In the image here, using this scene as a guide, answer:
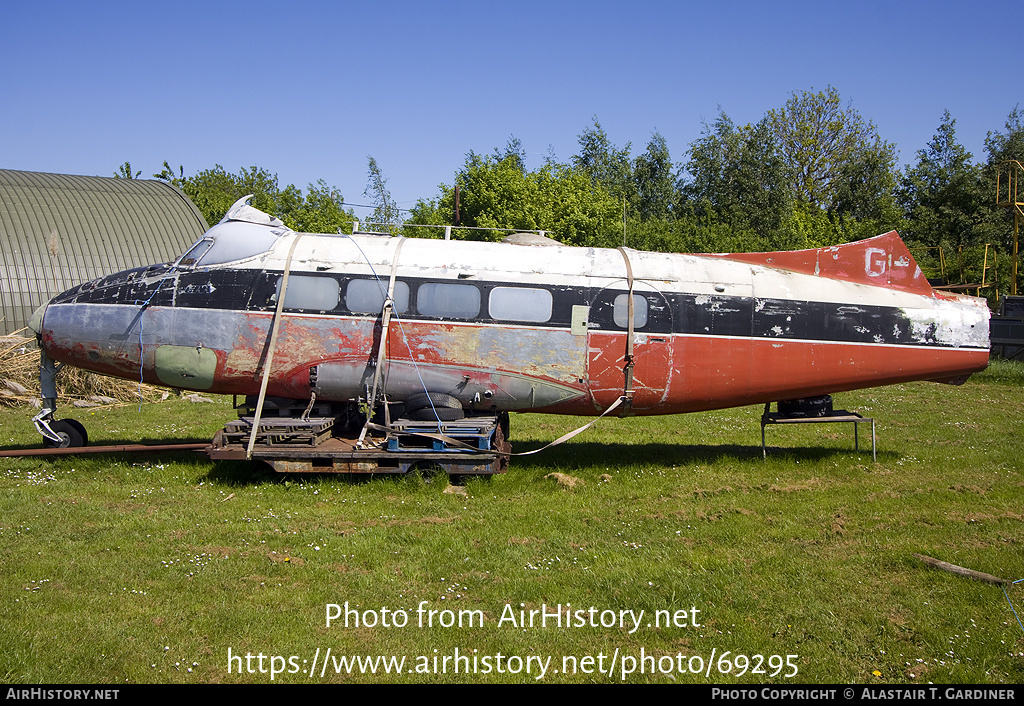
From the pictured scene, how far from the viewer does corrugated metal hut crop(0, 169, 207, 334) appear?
2130cm

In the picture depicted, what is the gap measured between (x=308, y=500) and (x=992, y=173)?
5006 centimetres

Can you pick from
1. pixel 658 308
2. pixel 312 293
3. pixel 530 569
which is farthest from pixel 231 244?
pixel 530 569

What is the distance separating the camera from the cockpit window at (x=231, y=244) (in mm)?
10930

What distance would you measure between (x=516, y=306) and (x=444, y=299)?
1076 millimetres

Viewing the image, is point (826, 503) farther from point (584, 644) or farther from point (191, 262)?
point (191, 262)

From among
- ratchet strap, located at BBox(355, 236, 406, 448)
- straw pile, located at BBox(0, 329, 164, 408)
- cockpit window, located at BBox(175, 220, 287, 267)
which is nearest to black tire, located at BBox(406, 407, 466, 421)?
ratchet strap, located at BBox(355, 236, 406, 448)

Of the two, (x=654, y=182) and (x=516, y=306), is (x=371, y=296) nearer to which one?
(x=516, y=306)

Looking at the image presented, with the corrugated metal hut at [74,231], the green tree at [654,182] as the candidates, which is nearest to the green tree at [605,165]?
the green tree at [654,182]

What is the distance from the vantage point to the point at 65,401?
58.4ft

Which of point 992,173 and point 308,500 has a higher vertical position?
point 992,173

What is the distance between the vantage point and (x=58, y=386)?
59.6 ft

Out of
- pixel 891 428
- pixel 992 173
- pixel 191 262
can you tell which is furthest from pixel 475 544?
pixel 992 173

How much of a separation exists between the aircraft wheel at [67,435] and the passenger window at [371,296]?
5.27 metres

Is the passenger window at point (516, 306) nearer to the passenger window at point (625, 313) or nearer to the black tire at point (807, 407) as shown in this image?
the passenger window at point (625, 313)
